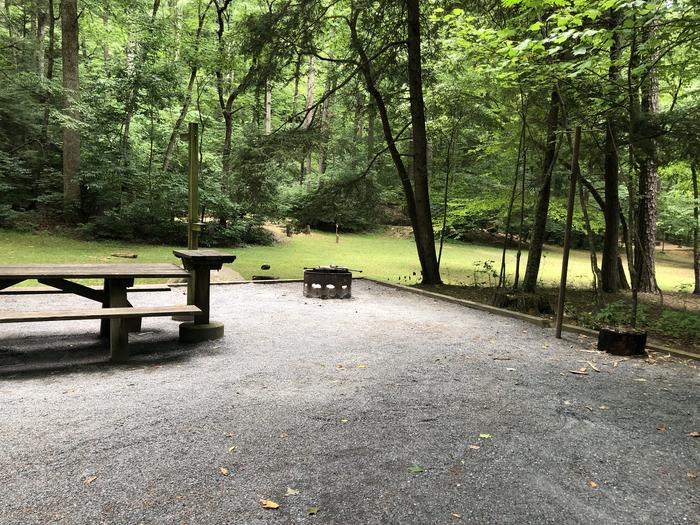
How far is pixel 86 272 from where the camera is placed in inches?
146

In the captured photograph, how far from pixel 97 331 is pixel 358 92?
7.79m

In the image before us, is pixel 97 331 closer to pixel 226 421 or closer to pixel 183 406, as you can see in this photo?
pixel 183 406

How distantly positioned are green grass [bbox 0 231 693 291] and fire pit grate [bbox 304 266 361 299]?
8.92 ft

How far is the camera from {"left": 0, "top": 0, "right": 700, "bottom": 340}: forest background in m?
5.96

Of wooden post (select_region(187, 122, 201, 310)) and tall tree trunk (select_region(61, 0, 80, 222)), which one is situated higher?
tall tree trunk (select_region(61, 0, 80, 222))

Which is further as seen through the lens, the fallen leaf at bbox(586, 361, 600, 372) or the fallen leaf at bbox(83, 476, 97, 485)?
the fallen leaf at bbox(586, 361, 600, 372)

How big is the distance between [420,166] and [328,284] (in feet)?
10.8

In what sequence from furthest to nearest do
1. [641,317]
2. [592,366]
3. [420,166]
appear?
1. [420,166]
2. [641,317]
3. [592,366]

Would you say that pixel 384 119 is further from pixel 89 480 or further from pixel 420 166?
pixel 89 480

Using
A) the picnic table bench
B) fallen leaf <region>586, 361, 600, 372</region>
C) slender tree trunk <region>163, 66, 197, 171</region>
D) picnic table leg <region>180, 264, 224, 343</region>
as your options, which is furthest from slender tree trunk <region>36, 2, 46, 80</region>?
fallen leaf <region>586, 361, 600, 372</region>

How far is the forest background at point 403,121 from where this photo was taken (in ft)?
19.6

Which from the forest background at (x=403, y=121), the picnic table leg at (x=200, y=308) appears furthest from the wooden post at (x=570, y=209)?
the picnic table leg at (x=200, y=308)

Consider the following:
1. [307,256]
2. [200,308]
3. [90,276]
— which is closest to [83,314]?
[90,276]

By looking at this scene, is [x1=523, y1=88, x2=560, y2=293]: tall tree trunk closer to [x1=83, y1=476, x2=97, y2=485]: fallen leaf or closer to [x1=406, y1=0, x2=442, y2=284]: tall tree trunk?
[x1=406, y1=0, x2=442, y2=284]: tall tree trunk
